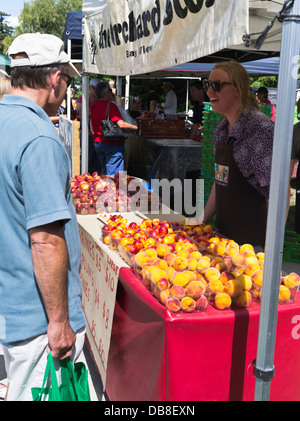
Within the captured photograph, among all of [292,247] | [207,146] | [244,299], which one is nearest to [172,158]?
[207,146]

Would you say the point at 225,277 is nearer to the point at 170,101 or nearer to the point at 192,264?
the point at 192,264

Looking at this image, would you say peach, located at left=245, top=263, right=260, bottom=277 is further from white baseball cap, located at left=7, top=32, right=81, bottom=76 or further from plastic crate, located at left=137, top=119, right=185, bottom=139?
plastic crate, located at left=137, top=119, right=185, bottom=139

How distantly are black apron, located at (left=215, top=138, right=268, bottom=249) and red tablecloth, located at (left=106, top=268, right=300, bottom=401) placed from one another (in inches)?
38.4

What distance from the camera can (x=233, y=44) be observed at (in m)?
1.89

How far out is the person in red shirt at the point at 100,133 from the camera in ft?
23.2

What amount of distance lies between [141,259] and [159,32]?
4.99 ft

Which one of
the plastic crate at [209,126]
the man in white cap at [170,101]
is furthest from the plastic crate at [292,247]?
the man in white cap at [170,101]

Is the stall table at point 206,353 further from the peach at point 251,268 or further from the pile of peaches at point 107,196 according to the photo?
the pile of peaches at point 107,196

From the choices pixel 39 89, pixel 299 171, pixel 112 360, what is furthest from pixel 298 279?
pixel 299 171

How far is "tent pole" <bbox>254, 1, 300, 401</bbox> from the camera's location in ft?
5.43

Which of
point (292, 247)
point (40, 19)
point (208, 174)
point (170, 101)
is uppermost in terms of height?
point (40, 19)

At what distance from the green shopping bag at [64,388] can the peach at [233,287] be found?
0.77 metres

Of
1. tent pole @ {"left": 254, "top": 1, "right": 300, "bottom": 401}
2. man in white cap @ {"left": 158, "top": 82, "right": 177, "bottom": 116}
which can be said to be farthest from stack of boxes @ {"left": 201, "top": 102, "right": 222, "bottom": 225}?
man in white cap @ {"left": 158, "top": 82, "right": 177, "bottom": 116}
